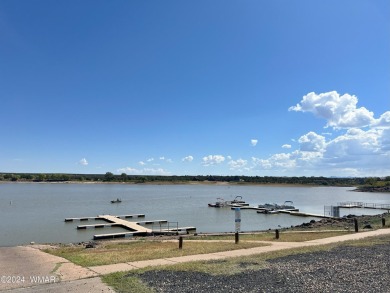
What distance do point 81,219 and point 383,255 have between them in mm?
→ 38251

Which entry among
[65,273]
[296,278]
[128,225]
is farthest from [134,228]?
[296,278]

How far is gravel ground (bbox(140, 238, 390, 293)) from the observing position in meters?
8.45

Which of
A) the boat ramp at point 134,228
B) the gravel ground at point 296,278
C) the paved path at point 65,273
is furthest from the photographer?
the boat ramp at point 134,228

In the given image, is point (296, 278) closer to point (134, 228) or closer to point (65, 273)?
point (65, 273)

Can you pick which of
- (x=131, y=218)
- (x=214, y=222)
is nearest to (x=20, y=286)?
(x=214, y=222)

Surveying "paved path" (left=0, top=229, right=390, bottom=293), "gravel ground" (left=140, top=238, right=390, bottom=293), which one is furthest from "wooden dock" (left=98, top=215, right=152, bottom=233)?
"gravel ground" (left=140, top=238, right=390, bottom=293)

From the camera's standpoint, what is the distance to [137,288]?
8414 millimetres

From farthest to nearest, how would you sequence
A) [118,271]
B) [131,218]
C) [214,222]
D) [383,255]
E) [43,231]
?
[131,218] < [214,222] < [43,231] < [383,255] < [118,271]

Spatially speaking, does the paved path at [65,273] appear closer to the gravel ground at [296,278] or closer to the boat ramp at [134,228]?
the gravel ground at [296,278]

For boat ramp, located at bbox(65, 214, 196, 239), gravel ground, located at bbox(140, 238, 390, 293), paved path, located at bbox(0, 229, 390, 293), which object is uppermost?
gravel ground, located at bbox(140, 238, 390, 293)

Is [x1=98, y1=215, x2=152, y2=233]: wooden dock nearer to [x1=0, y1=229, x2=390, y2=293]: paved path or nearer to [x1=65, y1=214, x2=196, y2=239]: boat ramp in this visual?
[x1=65, y1=214, x2=196, y2=239]: boat ramp

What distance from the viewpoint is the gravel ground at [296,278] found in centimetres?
845

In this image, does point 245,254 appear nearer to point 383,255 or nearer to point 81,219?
point 383,255

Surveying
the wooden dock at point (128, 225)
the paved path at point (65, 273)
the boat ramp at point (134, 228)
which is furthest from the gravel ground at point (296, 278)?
the wooden dock at point (128, 225)
